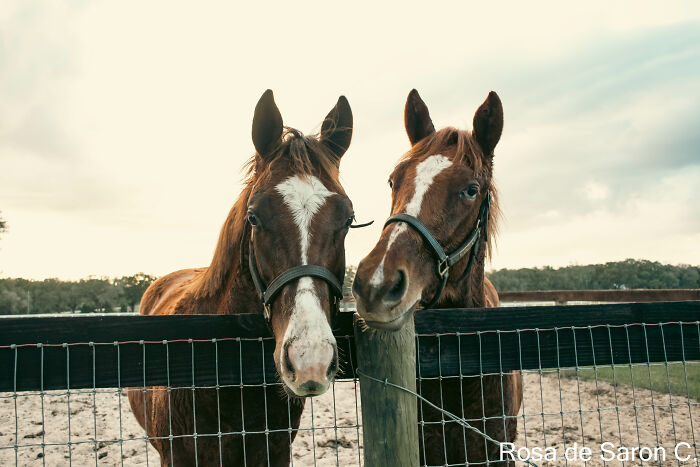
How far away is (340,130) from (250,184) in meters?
0.61

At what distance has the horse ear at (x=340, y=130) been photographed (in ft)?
8.98

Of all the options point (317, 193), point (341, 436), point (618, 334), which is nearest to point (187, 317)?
point (317, 193)

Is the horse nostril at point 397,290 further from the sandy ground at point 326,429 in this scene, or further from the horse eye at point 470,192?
the sandy ground at point 326,429

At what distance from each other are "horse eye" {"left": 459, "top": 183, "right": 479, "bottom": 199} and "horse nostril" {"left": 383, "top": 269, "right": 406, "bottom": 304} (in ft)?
2.33

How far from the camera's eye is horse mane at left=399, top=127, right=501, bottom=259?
269 cm

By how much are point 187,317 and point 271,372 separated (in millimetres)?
387

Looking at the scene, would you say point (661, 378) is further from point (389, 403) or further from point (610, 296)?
point (389, 403)

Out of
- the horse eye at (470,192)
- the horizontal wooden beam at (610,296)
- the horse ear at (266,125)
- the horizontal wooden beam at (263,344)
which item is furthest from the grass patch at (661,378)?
the horse ear at (266,125)

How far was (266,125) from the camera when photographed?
8.21 ft

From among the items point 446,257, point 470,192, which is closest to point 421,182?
point 470,192

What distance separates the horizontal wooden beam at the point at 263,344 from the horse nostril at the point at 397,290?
0.12 meters

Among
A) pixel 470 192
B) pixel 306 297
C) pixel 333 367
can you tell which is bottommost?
pixel 333 367

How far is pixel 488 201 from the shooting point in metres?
2.78

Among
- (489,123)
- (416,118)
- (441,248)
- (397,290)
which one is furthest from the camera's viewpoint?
(416,118)
